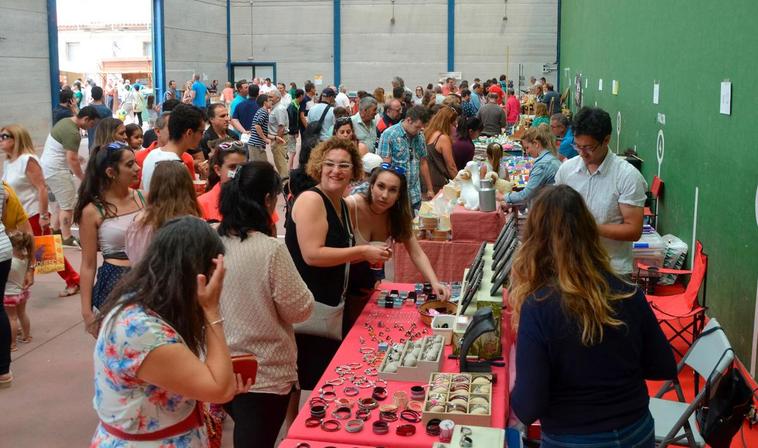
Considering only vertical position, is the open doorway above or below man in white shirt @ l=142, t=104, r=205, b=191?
above

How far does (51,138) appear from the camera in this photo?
7.65 metres

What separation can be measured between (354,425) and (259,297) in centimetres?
60

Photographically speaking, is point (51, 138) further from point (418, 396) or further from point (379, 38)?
point (379, 38)

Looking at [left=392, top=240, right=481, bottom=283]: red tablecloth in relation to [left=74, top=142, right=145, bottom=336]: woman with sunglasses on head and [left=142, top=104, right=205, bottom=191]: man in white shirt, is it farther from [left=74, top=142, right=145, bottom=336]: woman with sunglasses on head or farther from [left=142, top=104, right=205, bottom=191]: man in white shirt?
[left=74, top=142, right=145, bottom=336]: woman with sunglasses on head

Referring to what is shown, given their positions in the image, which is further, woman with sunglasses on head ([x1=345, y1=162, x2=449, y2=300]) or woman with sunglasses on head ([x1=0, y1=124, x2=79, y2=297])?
woman with sunglasses on head ([x1=0, y1=124, x2=79, y2=297])

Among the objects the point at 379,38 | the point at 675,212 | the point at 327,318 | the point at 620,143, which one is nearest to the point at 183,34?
the point at 379,38

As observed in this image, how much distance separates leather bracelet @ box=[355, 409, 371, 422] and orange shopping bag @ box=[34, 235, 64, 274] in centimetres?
347

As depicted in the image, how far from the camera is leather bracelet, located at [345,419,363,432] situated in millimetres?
2689

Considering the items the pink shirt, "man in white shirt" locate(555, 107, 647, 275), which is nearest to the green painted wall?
"man in white shirt" locate(555, 107, 647, 275)

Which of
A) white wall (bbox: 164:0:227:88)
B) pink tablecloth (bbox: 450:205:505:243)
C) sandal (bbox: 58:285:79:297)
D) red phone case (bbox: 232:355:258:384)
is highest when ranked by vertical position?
white wall (bbox: 164:0:227:88)

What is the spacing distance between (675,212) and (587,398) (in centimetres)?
501

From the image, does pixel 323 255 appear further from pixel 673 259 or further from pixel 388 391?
pixel 673 259

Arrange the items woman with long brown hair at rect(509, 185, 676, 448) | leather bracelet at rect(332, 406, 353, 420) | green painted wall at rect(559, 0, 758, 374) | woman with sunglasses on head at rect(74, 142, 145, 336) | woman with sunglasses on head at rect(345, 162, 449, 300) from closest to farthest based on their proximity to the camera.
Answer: woman with long brown hair at rect(509, 185, 676, 448) → leather bracelet at rect(332, 406, 353, 420) → woman with sunglasses on head at rect(74, 142, 145, 336) → woman with sunglasses on head at rect(345, 162, 449, 300) → green painted wall at rect(559, 0, 758, 374)

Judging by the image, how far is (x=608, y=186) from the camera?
13.8ft
